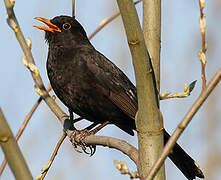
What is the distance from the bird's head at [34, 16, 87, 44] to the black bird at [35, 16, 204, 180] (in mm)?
54

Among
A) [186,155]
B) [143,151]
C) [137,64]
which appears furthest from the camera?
[186,155]

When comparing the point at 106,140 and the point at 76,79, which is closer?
the point at 106,140

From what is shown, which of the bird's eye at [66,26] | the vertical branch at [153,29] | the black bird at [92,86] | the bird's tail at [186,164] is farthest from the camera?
the bird's eye at [66,26]

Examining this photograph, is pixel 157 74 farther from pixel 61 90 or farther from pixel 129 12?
pixel 61 90

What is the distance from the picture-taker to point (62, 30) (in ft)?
16.7

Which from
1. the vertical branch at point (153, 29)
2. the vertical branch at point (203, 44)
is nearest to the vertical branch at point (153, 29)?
the vertical branch at point (153, 29)

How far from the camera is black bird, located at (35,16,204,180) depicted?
14.7 feet

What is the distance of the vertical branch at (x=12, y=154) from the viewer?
5.02 ft

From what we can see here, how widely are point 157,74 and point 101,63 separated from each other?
5.50ft

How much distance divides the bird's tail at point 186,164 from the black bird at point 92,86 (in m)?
0.01

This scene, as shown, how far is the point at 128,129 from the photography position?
481 cm

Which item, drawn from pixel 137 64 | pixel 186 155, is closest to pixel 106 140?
pixel 137 64

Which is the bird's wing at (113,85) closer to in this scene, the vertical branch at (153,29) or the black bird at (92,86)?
the black bird at (92,86)

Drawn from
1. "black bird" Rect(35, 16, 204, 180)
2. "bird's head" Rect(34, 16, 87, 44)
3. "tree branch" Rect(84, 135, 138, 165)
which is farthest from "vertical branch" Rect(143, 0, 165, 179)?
"bird's head" Rect(34, 16, 87, 44)
